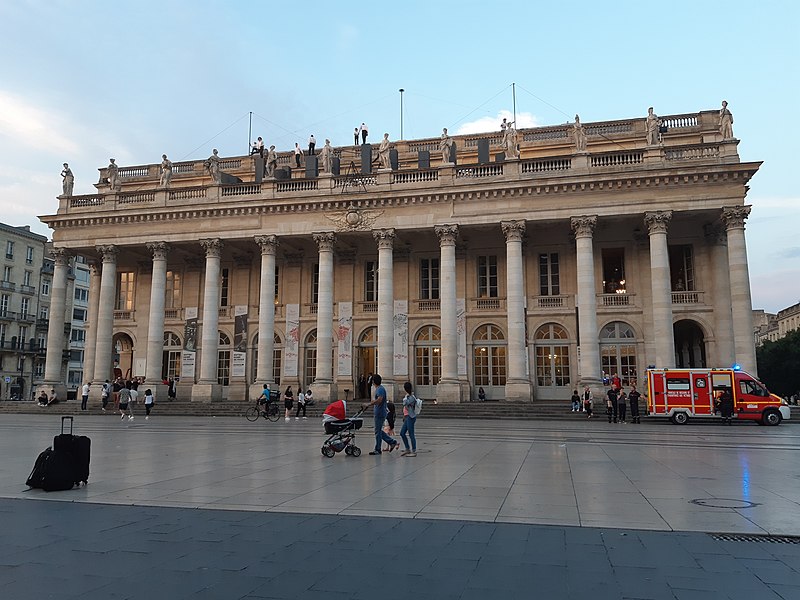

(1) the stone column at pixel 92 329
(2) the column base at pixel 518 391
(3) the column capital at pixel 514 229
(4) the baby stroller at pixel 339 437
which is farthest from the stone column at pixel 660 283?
(1) the stone column at pixel 92 329

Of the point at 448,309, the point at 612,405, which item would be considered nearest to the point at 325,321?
the point at 448,309

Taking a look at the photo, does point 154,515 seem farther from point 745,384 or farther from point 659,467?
point 745,384

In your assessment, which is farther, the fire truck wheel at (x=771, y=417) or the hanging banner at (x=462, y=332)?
the hanging banner at (x=462, y=332)

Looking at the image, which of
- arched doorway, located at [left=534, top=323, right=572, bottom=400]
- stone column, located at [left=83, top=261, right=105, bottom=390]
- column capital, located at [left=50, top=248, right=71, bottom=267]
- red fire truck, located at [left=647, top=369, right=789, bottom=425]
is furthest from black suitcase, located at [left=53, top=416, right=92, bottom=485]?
column capital, located at [left=50, top=248, right=71, bottom=267]

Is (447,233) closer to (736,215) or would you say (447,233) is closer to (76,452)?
(736,215)

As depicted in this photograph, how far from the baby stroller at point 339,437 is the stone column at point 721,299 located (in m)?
24.7

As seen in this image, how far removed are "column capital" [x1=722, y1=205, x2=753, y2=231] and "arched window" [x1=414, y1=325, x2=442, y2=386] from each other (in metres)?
16.1

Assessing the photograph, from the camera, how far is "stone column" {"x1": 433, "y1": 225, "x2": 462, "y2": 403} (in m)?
31.7

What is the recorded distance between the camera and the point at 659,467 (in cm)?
1137

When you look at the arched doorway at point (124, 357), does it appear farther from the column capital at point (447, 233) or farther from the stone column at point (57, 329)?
the column capital at point (447, 233)

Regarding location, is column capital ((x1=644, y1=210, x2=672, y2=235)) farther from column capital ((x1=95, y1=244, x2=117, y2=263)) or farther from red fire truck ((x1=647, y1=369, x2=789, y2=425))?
column capital ((x1=95, y1=244, x2=117, y2=263))

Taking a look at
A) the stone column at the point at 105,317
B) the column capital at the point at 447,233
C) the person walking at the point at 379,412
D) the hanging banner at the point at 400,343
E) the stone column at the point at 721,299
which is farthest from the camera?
the stone column at the point at 105,317

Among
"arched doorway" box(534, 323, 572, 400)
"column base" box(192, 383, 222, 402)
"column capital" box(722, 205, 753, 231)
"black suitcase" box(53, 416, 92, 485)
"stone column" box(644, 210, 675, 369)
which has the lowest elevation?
"black suitcase" box(53, 416, 92, 485)

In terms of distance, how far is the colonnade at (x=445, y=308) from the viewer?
1143 inches
